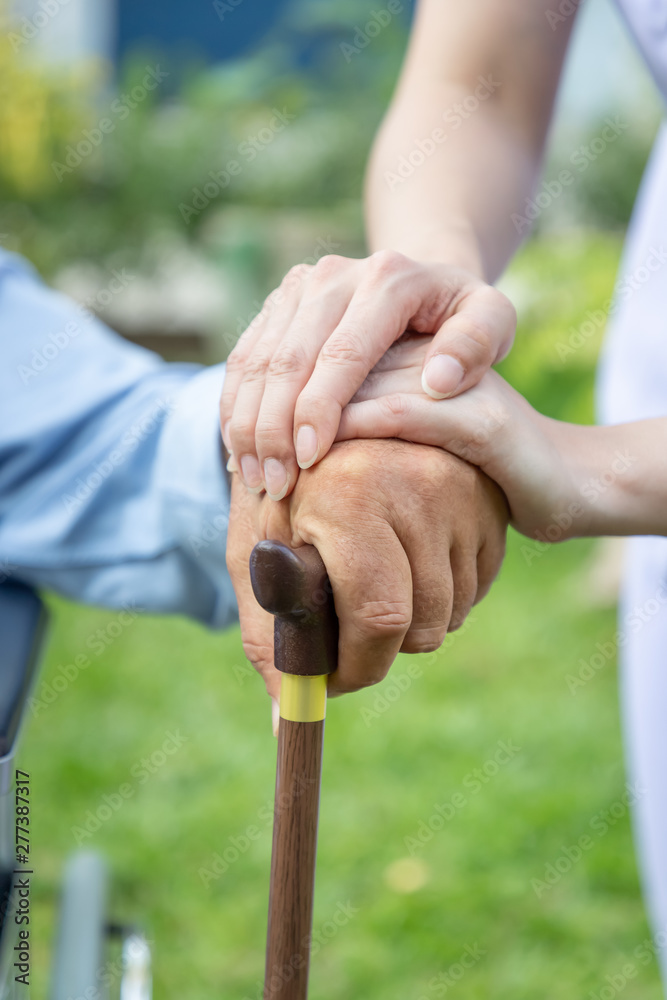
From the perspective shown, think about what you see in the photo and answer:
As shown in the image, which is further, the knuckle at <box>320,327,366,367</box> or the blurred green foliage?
the blurred green foliage

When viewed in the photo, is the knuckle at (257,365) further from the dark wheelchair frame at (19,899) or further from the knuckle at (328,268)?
the dark wheelchair frame at (19,899)

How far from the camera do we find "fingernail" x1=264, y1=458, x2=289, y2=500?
66 centimetres

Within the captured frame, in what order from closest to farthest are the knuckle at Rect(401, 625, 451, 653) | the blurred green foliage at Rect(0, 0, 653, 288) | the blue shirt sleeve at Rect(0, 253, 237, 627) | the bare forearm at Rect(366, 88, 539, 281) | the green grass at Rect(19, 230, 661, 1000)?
the knuckle at Rect(401, 625, 451, 653), the bare forearm at Rect(366, 88, 539, 281), the blue shirt sleeve at Rect(0, 253, 237, 627), the green grass at Rect(19, 230, 661, 1000), the blurred green foliage at Rect(0, 0, 653, 288)

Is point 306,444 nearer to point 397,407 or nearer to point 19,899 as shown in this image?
point 397,407

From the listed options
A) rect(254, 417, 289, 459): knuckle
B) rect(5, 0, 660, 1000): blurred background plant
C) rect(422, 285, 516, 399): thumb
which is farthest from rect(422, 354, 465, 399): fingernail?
rect(5, 0, 660, 1000): blurred background plant

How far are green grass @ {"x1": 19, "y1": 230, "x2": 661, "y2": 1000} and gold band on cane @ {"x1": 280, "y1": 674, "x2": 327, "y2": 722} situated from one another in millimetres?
1213

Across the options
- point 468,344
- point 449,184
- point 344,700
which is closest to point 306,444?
point 468,344

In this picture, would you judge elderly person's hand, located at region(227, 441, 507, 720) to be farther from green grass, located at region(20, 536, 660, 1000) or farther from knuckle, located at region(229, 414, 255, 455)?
green grass, located at region(20, 536, 660, 1000)

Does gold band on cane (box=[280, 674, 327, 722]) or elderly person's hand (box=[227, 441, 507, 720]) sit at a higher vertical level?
elderly person's hand (box=[227, 441, 507, 720])

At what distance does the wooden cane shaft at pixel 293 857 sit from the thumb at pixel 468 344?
25 centimetres

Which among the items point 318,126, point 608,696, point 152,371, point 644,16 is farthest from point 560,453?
point 318,126

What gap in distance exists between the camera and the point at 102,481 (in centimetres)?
106

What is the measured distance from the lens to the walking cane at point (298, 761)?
61 centimetres

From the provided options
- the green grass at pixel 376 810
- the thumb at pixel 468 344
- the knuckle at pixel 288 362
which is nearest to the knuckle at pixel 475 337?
the thumb at pixel 468 344
